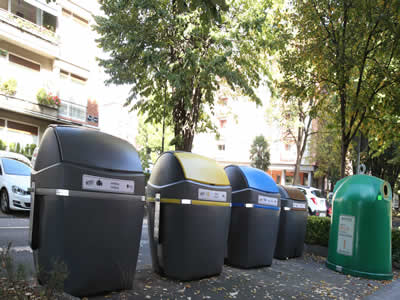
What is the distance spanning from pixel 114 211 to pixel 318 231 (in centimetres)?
558

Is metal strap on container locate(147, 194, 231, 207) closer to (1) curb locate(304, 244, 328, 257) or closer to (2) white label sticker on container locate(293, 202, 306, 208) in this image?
(2) white label sticker on container locate(293, 202, 306, 208)

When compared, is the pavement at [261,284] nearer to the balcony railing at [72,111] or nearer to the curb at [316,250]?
the curb at [316,250]

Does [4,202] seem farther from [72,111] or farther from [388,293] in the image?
[72,111]

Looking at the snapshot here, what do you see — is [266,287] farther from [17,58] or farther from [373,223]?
[17,58]

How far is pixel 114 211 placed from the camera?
3.55 metres

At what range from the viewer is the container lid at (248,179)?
18.2 feet

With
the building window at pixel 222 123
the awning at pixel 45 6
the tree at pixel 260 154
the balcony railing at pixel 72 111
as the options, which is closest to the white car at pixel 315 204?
the balcony railing at pixel 72 111

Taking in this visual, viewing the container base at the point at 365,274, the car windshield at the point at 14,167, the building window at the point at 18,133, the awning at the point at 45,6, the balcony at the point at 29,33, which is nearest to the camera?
the container base at the point at 365,274

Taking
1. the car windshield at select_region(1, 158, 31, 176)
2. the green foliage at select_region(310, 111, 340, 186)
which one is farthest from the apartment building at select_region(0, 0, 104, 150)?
the green foliage at select_region(310, 111, 340, 186)

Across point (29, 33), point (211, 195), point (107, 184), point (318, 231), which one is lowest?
point (318, 231)

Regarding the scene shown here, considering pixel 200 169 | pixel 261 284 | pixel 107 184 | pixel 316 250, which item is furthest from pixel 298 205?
pixel 107 184

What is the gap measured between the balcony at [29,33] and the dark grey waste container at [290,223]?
16121 mm

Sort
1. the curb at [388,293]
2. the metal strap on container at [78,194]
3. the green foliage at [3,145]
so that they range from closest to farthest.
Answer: the metal strap on container at [78,194]
the curb at [388,293]
the green foliage at [3,145]

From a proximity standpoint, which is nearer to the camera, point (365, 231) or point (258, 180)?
point (258, 180)
